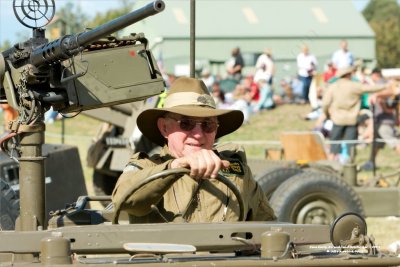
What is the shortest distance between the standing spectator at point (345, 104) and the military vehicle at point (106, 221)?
12078 millimetres

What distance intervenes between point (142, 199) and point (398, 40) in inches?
2530

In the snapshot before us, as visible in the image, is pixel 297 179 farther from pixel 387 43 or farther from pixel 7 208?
pixel 387 43

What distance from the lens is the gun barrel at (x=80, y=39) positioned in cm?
567

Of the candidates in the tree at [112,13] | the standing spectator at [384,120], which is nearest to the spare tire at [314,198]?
the standing spectator at [384,120]

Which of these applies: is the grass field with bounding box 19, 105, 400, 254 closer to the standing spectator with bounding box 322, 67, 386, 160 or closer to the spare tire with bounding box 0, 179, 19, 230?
the standing spectator with bounding box 322, 67, 386, 160

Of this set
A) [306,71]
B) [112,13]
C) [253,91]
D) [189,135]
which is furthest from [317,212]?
[112,13]

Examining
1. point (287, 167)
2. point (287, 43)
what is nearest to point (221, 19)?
point (287, 43)

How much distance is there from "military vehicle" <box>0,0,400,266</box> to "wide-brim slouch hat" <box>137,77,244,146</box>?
14.1 inches

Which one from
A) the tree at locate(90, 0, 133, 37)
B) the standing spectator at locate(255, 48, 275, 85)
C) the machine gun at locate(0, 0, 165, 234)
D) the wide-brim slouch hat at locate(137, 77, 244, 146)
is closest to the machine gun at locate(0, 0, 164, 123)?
the machine gun at locate(0, 0, 165, 234)

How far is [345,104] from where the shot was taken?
761 inches

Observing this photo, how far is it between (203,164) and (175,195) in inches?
26.0

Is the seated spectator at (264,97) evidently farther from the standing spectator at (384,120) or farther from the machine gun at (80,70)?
the machine gun at (80,70)

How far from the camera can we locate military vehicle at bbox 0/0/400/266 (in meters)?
5.19

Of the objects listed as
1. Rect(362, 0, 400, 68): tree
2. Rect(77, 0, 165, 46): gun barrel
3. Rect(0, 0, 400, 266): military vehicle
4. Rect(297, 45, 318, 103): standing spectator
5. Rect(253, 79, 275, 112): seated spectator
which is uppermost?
Rect(362, 0, 400, 68): tree
